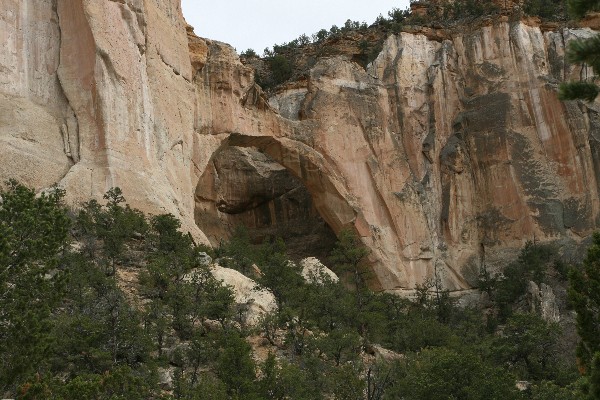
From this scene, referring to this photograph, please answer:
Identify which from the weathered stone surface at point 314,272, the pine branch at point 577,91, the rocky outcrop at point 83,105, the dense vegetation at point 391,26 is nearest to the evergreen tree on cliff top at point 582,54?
the pine branch at point 577,91

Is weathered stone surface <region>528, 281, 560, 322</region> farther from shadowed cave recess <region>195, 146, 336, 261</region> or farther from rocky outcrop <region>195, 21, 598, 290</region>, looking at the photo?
shadowed cave recess <region>195, 146, 336, 261</region>

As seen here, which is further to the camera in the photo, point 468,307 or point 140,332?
point 468,307

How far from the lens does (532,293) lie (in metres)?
35.9

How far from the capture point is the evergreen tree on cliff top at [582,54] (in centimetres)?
1080

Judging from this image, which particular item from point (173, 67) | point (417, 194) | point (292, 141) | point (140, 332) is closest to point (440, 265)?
point (417, 194)

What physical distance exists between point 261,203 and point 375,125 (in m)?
5.89

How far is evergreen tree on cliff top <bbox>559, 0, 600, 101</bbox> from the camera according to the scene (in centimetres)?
1080

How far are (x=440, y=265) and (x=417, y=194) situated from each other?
2.91 meters

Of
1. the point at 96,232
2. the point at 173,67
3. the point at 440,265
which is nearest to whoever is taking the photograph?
the point at 96,232

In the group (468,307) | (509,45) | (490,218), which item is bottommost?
(468,307)

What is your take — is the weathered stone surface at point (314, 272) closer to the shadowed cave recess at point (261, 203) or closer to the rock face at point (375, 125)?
the rock face at point (375, 125)

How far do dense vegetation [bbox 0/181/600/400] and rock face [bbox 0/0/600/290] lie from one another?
4439 mm

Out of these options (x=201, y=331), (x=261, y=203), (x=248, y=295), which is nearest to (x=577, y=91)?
(x=201, y=331)

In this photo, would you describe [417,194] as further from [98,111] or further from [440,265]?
[98,111]
